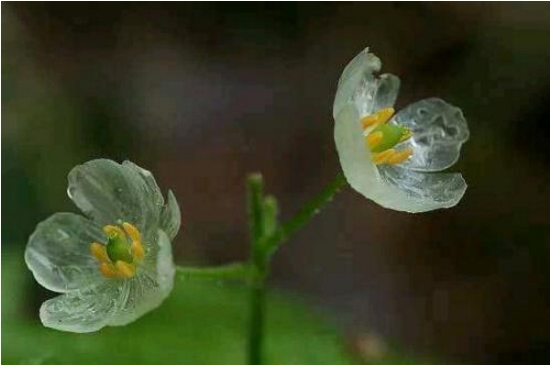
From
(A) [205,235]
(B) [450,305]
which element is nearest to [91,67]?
(A) [205,235]

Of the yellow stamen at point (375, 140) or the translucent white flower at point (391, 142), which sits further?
the yellow stamen at point (375, 140)

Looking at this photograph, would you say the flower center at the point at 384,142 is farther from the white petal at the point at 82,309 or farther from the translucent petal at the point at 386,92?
the white petal at the point at 82,309

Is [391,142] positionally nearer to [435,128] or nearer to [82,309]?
[435,128]

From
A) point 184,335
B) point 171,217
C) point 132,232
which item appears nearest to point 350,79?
point 171,217

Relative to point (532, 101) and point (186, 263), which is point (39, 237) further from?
point (532, 101)

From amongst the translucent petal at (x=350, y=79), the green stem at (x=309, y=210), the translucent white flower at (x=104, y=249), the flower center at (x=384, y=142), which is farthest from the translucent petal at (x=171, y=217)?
the flower center at (x=384, y=142)

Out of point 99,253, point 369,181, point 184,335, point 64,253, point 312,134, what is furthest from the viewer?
point 312,134
